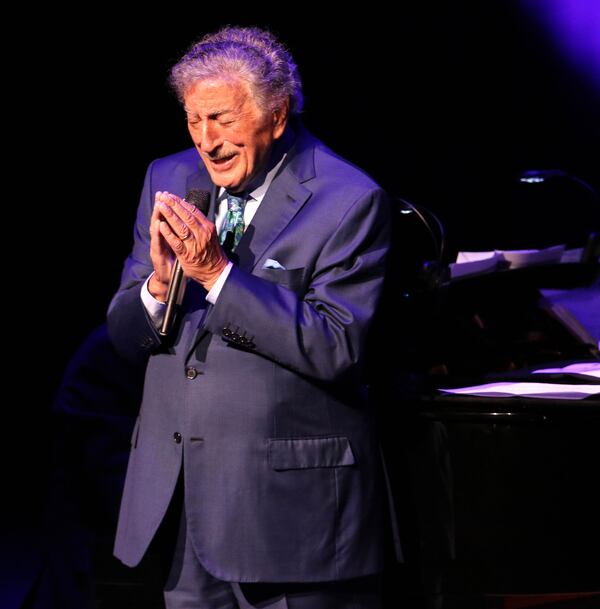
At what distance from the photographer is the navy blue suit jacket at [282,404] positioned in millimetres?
1852

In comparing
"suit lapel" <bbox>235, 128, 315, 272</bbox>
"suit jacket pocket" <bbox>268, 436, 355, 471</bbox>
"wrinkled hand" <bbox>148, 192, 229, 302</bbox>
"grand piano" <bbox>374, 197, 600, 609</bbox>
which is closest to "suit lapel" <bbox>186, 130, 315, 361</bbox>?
"suit lapel" <bbox>235, 128, 315, 272</bbox>

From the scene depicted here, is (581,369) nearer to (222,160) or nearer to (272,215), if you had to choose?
(272,215)

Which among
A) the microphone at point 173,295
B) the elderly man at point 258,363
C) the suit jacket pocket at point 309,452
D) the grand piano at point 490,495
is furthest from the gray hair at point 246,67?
the grand piano at point 490,495

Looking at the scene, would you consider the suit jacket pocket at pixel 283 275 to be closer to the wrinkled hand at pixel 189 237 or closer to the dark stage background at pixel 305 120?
the wrinkled hand at pixel 189 237

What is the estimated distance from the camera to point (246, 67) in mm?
1944

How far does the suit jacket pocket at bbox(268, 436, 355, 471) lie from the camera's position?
1862mm

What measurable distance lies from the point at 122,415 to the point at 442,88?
246cm

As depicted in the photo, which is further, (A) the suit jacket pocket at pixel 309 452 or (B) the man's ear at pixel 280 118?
(B) the man's ear at pixel 280 118

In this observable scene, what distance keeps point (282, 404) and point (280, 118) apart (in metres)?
0.60

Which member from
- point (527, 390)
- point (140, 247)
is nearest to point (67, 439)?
point (140, 247)

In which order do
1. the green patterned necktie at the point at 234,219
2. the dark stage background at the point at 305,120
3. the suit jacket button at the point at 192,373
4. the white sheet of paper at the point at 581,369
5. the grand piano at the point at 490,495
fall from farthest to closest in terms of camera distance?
the dark stage background at the point at 305,120 < the white sheet of paper at the point at 581,369 < the grand piano at the point at 490,495 < the green patterned necktie at the point at 234,219 < the suit jacket button at the point at 192,373

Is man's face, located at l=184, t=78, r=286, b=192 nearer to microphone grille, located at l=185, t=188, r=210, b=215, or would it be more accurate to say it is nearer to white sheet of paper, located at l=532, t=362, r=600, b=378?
microphone grille, located at l=185, t=188, r=210, b=215

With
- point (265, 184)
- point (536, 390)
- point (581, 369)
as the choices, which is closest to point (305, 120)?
point (581, 369)

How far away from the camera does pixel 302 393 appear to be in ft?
6.21
